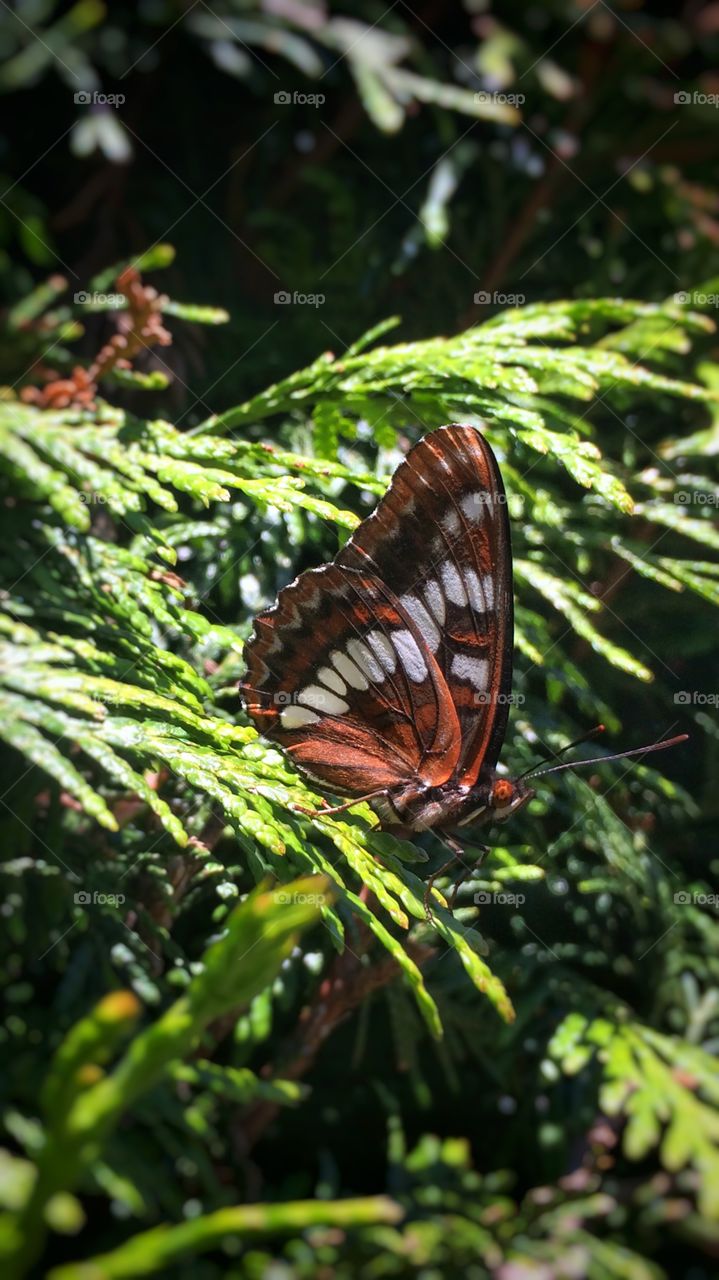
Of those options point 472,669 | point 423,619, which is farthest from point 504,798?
point 423,619

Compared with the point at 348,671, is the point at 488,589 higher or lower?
higher

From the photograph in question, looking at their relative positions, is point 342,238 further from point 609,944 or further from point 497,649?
point 609,944

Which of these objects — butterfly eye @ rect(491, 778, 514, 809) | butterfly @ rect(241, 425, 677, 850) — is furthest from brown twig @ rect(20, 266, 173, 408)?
butterfly eye @ rect(491, 778, 514, 809)

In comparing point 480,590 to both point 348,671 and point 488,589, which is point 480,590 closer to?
point 488,589

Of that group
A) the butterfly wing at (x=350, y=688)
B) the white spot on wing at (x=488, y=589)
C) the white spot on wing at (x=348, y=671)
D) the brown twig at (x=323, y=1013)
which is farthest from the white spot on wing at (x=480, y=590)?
the brown twig at (x=323, y=1013)

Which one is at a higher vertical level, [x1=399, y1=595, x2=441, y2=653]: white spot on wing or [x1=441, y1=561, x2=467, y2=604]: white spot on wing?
[x1=441, y1=561, x2=467, y2=604]: white spot on wing

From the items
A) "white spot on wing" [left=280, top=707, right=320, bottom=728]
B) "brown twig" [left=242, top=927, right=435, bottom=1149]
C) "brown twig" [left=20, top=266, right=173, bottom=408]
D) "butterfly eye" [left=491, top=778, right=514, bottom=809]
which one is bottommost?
"brown twig" [left=242, top=927, right=435, bottom=1149]

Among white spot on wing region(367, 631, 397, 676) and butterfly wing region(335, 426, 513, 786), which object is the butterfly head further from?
white spot on wing region(367, 631, 397, 676)
